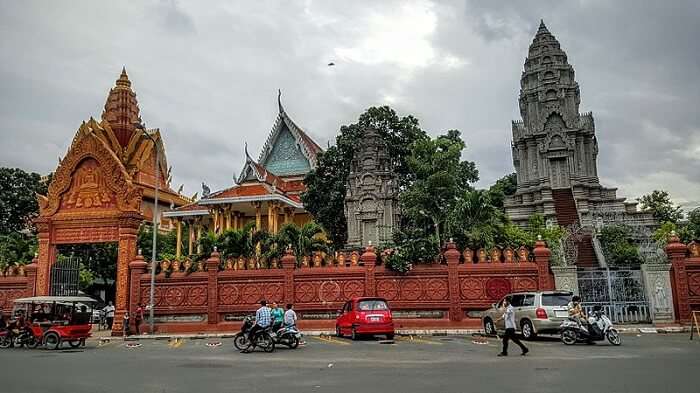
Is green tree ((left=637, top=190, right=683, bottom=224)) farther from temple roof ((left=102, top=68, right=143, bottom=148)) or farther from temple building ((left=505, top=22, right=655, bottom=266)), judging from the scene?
temple roof ((left=102, top=68, right=143, bottom=148))

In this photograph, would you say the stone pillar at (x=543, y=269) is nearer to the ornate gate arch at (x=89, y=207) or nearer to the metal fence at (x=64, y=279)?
the ornate gate arch at (x=89, y=207)

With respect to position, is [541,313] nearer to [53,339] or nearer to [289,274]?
[289,274]

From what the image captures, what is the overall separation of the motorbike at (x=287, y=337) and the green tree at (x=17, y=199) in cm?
2994

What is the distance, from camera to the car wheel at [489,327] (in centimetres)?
1738

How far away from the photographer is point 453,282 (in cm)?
1972

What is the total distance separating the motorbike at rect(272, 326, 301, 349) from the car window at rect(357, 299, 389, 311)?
2562mm

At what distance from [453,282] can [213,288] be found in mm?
8644

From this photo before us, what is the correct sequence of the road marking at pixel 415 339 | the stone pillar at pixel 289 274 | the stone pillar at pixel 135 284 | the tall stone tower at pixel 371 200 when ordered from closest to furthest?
1. the road marking at pixel 415 339
2. the stone pillar at pixel 289 274
3. the stone pillar at pixel 135 284
4. the tall stone tower at pixel 371 200

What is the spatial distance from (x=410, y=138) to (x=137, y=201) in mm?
16824

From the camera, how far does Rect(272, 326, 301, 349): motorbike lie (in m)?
14.6

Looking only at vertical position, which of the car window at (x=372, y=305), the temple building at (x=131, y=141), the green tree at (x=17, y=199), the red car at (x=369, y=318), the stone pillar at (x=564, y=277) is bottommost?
the red car at (x=369, y=318)

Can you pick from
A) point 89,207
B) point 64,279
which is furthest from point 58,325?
point 89,207

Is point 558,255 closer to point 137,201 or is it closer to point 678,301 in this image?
point 678,301

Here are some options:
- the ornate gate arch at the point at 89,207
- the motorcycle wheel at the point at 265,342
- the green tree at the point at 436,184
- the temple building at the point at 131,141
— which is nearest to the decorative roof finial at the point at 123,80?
the temple building at the point at 131,141
